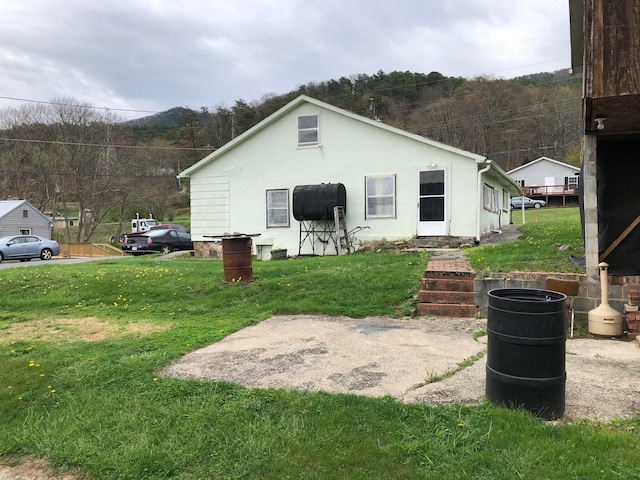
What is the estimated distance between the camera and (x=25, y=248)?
24.5 meters

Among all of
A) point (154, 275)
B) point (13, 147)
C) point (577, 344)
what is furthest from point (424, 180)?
point (13, 147)

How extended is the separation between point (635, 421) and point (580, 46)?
8839 millimetres

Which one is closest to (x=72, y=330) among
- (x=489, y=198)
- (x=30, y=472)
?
(x=30, y=472)

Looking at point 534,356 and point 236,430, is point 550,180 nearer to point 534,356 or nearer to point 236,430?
point 534,356

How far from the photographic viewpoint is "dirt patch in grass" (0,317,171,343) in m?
6.20

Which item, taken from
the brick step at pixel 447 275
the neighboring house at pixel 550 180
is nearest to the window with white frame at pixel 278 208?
the brick step at pixel 447 275

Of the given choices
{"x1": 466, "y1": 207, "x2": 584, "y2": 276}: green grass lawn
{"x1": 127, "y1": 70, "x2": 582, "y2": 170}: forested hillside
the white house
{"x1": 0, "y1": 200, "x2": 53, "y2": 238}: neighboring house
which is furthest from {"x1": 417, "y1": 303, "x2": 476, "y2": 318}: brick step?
the white house

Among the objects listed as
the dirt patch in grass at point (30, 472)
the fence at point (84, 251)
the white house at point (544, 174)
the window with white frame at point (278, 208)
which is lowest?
the fence at point (84, 251)

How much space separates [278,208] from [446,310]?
973 centimetres

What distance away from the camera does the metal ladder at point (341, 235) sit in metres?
14.4

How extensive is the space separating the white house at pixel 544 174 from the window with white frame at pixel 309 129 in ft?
120

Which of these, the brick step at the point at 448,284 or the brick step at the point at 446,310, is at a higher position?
the brick step at the point at 448,284

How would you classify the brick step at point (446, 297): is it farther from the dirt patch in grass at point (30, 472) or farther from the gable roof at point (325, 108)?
the gable roof at point (325, 108)

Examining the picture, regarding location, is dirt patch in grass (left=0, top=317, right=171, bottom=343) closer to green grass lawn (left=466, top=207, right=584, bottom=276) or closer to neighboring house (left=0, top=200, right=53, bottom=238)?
green grass lawn (left=466, top=207, right=584, bottom=276)
